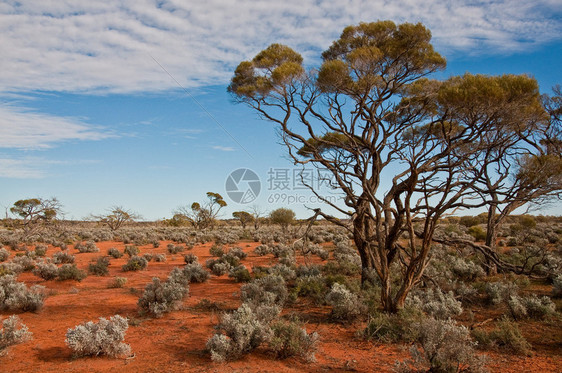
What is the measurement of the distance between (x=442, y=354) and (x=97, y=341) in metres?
5.92

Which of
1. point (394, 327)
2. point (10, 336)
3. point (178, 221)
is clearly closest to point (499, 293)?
point (394, 327)

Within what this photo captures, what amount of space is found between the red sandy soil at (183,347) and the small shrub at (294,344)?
5.9 inches

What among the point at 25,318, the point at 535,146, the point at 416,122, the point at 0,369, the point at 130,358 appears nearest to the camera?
the point at 0,369

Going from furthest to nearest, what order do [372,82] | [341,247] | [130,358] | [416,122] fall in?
[341,247] < [416,122] < [372,82] < [130,358]

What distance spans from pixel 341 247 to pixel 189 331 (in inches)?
504

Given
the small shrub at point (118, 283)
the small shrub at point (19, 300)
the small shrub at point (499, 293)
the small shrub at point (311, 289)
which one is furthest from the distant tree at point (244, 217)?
the small shrub at point (499, 293)

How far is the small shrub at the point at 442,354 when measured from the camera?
17.4 feet

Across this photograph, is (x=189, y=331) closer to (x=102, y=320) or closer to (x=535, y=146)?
(x=102, y=320)

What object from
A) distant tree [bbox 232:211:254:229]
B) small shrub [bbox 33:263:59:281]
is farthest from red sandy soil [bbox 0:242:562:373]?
distant tree [bbox 232:211:254:229]

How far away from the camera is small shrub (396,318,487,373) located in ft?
17.4

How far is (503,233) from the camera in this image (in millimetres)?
30547

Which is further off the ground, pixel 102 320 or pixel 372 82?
pixel 372 82

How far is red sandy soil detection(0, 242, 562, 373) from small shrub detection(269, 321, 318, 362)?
0.49ft

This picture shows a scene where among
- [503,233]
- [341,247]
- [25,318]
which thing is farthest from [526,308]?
[503,233]
